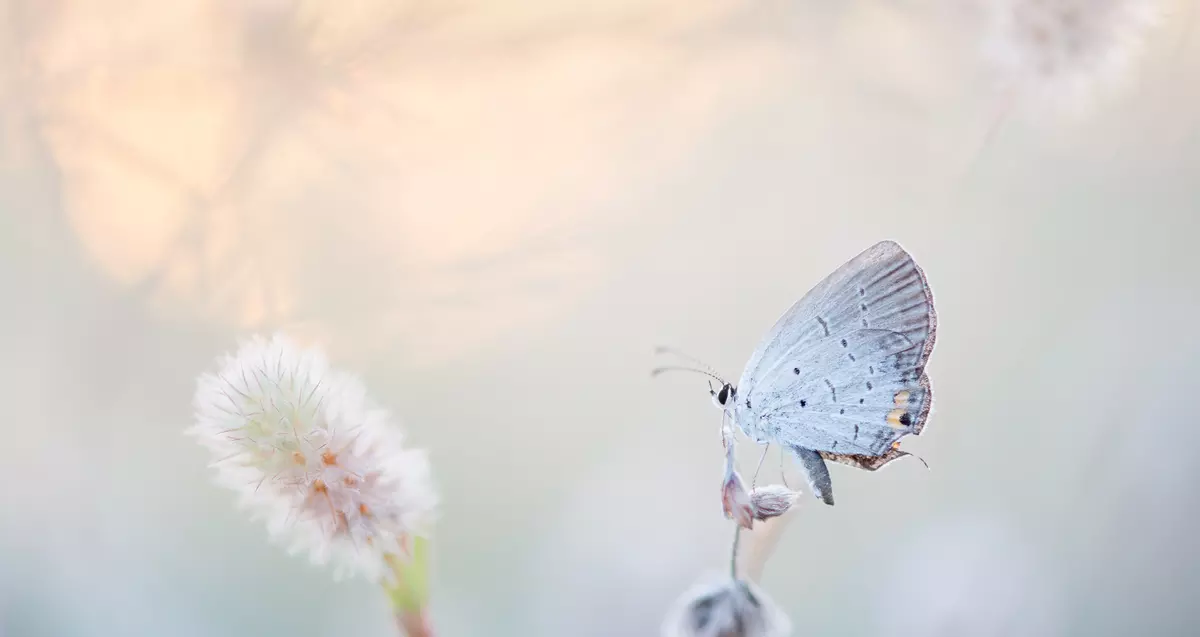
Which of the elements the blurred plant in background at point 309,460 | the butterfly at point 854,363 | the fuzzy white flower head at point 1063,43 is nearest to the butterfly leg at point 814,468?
the butterfly at point 854,363

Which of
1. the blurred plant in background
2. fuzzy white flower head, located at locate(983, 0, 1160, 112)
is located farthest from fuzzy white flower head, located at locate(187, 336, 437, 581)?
fuzzy white flower head, located at locate(983, 0, 1160, 112)

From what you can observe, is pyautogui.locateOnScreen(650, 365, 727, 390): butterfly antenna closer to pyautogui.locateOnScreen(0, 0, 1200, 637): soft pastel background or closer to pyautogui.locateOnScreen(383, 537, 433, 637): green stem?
pyautogui.locateOnScreen(0, 0, 1200, 637): soft pastel background

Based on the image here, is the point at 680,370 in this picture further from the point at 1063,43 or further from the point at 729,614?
the point at 1063,43

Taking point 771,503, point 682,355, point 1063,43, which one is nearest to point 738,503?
point 771,503

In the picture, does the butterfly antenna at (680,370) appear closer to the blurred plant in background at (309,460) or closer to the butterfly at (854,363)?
the butterfly at (854,363)

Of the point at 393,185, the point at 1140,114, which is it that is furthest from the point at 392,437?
the point at 1140,114

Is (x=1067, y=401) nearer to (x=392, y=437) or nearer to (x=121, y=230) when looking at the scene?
(x=392, y=437)
